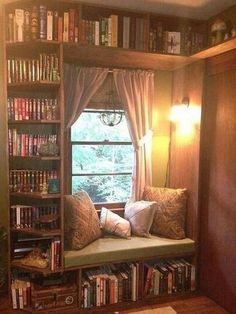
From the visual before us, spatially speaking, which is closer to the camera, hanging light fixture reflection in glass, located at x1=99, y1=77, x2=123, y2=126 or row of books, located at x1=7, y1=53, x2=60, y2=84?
row of books, located at x1=7, y1=53, x2=60, y2=84

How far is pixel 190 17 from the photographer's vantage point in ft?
9.49

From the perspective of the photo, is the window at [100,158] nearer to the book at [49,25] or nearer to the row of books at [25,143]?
the row of books at [25,143]

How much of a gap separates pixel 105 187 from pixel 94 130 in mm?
618

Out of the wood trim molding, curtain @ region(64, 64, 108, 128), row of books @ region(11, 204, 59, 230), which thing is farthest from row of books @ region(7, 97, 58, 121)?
the wood trim molding

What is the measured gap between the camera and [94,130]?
10.2 ft

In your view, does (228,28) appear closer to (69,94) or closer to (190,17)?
(190,17)

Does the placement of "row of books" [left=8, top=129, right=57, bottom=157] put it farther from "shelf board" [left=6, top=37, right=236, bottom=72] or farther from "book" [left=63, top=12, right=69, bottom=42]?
"book" [left=63, top=12, right=69, bottom=42]

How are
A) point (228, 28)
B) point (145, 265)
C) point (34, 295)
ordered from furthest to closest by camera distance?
point (145, 265) → point (228, 28) → point (34, 295)

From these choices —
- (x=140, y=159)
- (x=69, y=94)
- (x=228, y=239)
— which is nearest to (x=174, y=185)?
(x=140, y=159)

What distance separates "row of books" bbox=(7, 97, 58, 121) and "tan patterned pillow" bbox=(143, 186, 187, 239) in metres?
1.34

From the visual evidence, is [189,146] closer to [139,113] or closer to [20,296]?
[139,113]

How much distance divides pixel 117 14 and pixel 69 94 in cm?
85

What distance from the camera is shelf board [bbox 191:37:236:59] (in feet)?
7.44

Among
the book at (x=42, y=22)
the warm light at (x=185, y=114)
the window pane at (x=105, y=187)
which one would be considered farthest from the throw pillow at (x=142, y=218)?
the book at (x=42, y=22)
